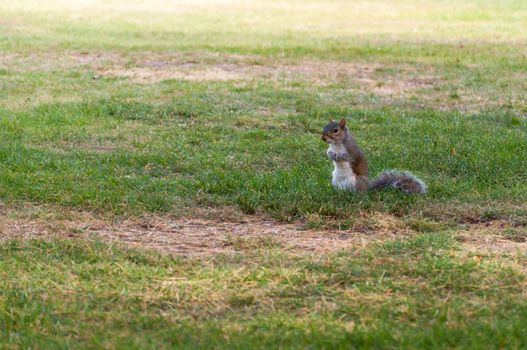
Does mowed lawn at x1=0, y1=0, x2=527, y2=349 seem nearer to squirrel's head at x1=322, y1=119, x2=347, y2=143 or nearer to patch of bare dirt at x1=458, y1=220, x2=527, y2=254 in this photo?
patch of bare dirt at x1=458, y1=220, x2=527, y2=254

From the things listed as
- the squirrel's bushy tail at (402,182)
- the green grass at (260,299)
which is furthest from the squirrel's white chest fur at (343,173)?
the green grass at (260,299)

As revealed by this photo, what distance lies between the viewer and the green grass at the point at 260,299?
4.72 meters

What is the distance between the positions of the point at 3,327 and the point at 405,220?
3015 millimetres

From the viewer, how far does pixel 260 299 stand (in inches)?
208

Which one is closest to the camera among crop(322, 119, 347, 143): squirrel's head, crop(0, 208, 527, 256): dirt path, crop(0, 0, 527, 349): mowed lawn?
crop(0, 0, 527, 349): mowed lawn

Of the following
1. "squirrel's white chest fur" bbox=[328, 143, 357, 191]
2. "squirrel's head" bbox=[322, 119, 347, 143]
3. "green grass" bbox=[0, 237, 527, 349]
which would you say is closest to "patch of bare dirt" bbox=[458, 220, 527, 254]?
"green grass" bbox=[0, 237, 527, 349]

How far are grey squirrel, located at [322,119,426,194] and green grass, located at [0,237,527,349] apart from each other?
1.24 m

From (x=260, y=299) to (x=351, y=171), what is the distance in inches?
94.0

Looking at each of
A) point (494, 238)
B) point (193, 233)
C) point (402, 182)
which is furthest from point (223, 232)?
point (494, 238)

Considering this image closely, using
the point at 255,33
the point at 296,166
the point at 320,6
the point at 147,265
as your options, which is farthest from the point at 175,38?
the point at 147,265

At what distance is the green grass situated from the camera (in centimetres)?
472

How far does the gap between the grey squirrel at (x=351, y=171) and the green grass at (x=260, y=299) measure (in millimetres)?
1239

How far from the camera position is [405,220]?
6.91 m

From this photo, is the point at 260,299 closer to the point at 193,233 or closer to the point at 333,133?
Answer: the point at 193,233
